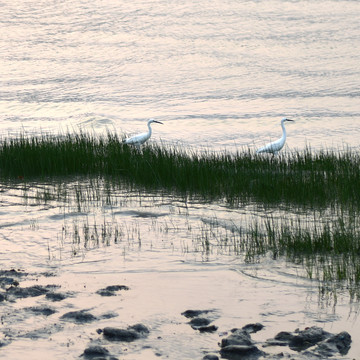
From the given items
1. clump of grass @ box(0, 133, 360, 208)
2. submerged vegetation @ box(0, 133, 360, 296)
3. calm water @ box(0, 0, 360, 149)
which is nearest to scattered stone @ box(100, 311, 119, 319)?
submerged vegetation @ box(0, 133, 360, 296)

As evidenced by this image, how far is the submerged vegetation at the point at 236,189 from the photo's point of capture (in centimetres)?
758

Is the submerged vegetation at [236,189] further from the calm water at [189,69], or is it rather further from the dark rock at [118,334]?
the calm water at [189,69]

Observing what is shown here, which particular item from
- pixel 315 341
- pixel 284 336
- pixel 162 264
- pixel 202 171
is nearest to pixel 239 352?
pixel 284 336

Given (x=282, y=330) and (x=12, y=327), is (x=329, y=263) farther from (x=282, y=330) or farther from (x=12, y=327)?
(x=12, y=327)

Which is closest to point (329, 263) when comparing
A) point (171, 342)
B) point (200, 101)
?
point (171, 342)

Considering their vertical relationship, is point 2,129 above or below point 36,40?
below

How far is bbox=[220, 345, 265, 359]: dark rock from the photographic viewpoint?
4.70 m

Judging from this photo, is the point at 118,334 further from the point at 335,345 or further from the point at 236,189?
the point at 236,189

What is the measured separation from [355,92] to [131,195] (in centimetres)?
2203

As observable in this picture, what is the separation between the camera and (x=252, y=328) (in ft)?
17.3

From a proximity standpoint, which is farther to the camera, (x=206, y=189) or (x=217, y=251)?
(x=206, y=189)

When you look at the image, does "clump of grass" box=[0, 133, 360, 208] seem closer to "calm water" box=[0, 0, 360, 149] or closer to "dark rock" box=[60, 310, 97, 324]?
"calm water" box=[0, 0, 360, 149]

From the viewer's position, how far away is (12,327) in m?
5.26

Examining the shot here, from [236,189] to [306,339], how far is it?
6.32m
